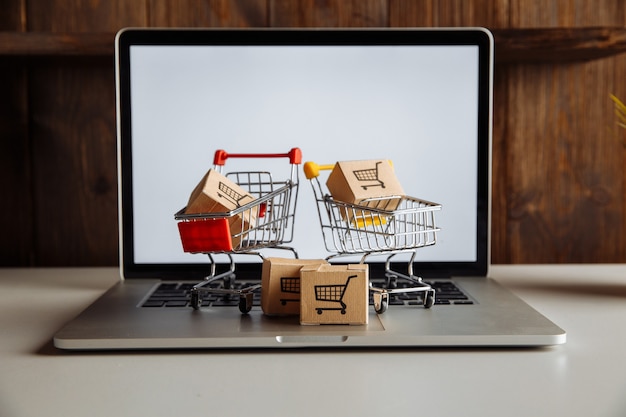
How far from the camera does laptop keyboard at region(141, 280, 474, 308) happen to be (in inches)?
45.6

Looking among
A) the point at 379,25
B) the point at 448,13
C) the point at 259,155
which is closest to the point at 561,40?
the point at 448,13

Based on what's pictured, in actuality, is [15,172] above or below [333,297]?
above

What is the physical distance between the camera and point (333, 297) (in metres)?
0.99

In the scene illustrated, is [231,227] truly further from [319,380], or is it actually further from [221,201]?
[319,380]

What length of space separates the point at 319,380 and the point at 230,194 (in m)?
0.44

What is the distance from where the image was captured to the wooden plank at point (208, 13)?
1616 mm

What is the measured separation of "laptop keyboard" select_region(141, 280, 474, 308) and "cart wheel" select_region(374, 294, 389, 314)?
0.08 meters

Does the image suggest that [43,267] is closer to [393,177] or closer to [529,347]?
[393,177]

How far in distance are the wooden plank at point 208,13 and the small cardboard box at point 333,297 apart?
82 centimetres

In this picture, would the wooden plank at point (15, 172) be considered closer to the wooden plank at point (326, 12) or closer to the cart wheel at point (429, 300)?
the wooden plank at point (326, 12)

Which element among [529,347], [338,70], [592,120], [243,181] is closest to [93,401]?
[529,347]

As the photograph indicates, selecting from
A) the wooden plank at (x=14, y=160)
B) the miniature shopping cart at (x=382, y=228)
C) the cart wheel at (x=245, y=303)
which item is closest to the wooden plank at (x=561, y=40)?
the miniature shopping cart at (x=382, y=228)

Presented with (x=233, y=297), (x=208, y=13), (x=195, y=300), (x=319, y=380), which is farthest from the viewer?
(x=208, y=13)

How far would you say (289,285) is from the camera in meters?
1.05
